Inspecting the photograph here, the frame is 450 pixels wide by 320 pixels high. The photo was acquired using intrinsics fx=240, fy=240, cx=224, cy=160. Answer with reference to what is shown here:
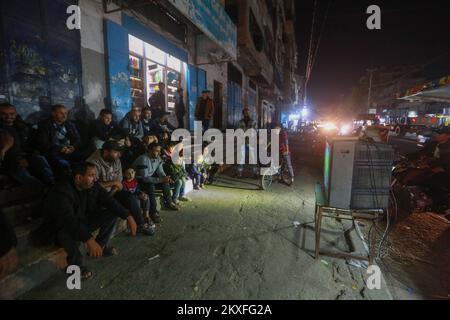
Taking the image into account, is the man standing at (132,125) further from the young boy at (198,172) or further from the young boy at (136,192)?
the young boy at (198,172)

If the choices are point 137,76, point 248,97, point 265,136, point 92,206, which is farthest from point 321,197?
point 248,97

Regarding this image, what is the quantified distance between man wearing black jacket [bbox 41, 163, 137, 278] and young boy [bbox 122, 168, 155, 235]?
0.89 meters

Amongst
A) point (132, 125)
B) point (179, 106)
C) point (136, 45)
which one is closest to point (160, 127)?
point (132, 125)

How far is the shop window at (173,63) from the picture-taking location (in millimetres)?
9405

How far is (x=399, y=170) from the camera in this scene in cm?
672

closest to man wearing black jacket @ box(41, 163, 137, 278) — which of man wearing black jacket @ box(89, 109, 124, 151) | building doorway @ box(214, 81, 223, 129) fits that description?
man wearing black jacket @ box(89, 109, 124, 151)

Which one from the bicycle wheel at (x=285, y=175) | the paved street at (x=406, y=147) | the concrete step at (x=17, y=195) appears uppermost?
the concrete step at (x=17, y=195)

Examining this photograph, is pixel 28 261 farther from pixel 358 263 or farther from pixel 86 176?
pixel 358 263

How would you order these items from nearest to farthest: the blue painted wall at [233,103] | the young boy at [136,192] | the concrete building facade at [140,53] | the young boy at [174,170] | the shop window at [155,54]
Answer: the young boy at [136,192] → the concrete building facade at [140,53] → the young boy at [174,170] → the shop window at [155,54] → the blue painted wall at [233,103]

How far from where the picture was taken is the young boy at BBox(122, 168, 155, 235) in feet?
15.1

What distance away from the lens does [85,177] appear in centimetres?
323

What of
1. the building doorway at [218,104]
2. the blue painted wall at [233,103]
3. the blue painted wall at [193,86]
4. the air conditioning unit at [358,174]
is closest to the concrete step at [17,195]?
the air conditioning unit at [358,174]

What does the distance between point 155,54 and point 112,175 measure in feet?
19.7

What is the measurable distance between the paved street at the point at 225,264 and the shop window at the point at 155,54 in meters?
5.79
